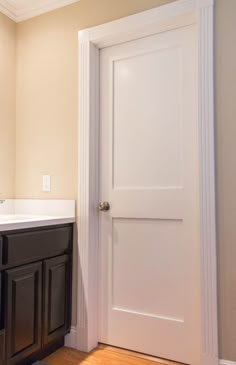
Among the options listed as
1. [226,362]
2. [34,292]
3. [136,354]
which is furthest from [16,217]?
[226,362]

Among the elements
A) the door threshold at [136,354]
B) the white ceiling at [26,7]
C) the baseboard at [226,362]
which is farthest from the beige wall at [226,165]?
the white ceiling at [26,7]

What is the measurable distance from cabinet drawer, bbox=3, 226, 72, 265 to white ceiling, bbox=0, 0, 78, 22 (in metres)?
1.63

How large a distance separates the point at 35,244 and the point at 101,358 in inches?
33.5

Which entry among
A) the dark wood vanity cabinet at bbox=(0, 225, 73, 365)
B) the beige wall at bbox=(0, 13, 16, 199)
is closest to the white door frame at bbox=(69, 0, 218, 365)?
the dark wood vanity cabinet at bbox=(0, 225, 73, 365)

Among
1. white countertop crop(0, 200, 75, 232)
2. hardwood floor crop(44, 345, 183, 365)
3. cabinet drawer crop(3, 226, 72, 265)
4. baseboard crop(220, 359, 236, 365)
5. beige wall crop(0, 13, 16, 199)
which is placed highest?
beige wall crop(0, 13, 16, 199)

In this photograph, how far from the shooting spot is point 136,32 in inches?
76.2

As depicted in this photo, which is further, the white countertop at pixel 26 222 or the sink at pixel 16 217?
the sink at pixel 16 217

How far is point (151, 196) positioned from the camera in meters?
1.93

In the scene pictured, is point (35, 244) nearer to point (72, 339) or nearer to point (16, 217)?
point (16, 217)

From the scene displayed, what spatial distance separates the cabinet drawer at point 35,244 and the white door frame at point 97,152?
0.44 feet

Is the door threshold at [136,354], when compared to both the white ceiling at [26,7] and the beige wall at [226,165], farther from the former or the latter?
the white ceiling at [26,7]

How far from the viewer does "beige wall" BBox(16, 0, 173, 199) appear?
6.87 feet

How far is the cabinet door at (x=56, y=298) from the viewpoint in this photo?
180 cm

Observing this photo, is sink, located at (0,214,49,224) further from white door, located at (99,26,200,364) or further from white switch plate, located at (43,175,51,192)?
white door, located at (99,26,200,364)
